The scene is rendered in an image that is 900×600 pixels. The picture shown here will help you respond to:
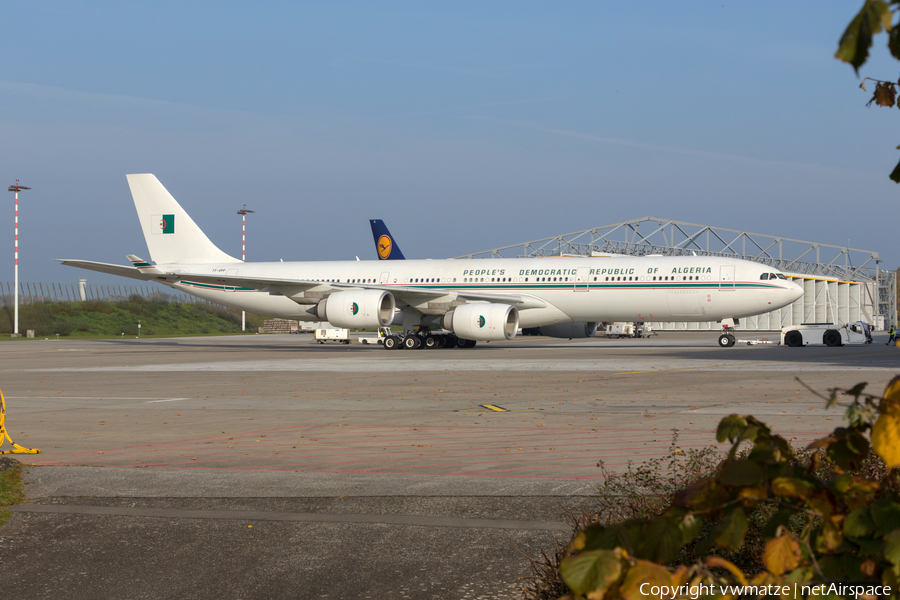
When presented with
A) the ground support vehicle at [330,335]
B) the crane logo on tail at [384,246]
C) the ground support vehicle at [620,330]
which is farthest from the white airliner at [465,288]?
the ground support vehicle at [620,330]

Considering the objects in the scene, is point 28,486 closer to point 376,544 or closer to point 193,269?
point 376,544

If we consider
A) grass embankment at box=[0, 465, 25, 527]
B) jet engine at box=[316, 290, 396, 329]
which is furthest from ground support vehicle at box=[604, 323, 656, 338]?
grass embankment at box=[0, 465, 25, 527]

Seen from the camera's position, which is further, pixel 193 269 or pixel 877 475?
pixel 193 269

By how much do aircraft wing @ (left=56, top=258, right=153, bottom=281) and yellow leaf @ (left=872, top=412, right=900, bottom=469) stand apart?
34196 mm

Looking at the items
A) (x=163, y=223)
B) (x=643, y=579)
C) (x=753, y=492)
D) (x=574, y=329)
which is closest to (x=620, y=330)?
(x=574, y=329)

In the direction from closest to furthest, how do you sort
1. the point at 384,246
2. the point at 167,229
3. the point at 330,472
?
the point at 330,472 → the point at 167,229 → the point at 384,246

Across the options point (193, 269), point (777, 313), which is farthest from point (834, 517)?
point (777, 313)

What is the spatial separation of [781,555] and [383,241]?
171 ft

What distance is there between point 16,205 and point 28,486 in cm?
5432

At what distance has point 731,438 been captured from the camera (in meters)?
1.88

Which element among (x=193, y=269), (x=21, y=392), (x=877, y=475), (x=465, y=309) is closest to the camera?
(x=877, y=475)

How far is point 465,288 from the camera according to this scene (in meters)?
33.0

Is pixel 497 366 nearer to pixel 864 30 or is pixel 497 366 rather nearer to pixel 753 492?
pixel 753 492

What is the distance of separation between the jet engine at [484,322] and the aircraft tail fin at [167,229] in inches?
558
